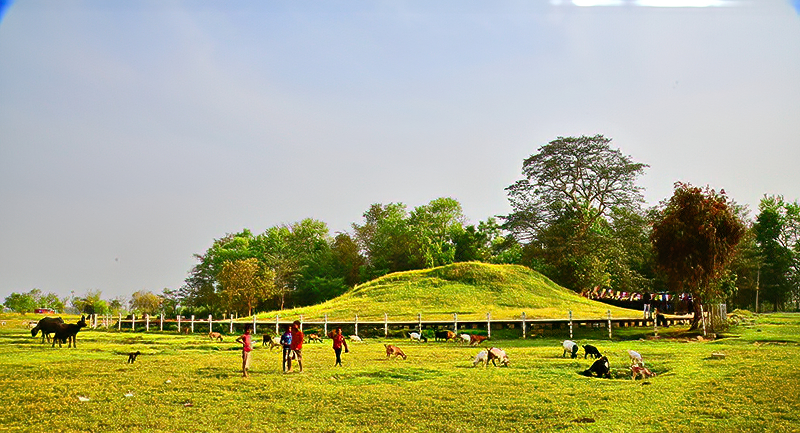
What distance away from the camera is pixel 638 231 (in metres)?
59.2

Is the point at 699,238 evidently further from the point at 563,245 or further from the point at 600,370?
the point at 563,245

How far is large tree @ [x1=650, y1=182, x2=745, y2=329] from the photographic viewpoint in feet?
96.3

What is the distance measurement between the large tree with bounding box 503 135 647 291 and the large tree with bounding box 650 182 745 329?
83.5 feet

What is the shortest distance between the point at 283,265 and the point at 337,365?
57843 millimetres

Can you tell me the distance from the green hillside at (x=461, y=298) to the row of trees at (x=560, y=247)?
18.6 feet

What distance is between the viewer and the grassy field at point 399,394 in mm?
10734

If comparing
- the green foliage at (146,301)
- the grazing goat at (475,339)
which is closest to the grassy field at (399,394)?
the grazing goat at (475,339)

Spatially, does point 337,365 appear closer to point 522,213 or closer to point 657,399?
point 657,399

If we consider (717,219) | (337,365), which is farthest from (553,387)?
(717,219)

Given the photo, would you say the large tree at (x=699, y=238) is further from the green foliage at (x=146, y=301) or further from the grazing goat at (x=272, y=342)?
the green foliage at (x=146, y=301)

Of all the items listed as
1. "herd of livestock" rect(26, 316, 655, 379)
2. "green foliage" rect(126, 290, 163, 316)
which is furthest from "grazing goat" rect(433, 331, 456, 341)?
"green foliage" rect(126, 290, 163, 316)

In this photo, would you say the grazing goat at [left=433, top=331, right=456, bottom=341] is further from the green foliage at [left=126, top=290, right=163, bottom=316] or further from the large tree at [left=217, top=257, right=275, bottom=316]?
→ the green foliage at [left=126, top=290, right=163, bottom=316]

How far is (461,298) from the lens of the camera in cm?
4678

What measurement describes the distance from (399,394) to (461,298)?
110 feet
